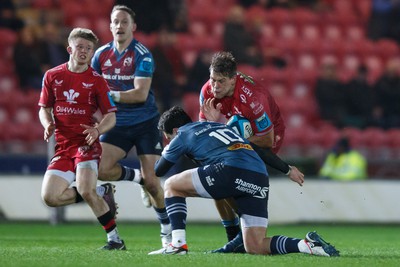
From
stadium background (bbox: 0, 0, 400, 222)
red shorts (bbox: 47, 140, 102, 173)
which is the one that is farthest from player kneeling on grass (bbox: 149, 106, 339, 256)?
stadium background (bbox: 0, 0, 400, 222)

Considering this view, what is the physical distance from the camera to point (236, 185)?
332 inches

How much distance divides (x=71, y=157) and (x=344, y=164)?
750 cm

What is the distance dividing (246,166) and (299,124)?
986 cm

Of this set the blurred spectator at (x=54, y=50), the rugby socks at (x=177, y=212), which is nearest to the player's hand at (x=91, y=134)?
the rugby socks at (x=177, y=212)

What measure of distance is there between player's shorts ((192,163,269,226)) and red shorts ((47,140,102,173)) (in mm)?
1322

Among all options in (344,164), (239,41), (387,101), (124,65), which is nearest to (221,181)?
(124,65)

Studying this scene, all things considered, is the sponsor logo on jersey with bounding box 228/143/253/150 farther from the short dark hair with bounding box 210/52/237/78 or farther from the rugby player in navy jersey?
the rugby player in navy jersey

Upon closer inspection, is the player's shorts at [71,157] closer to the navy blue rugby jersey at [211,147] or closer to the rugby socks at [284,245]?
the navy blue rugby jersey at [211,147]

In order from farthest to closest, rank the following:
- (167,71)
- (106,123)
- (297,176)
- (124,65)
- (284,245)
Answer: (167,71), (124,65), (106,123), (297,176), (284,245)

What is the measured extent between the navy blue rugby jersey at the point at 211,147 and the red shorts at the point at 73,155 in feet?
3.83

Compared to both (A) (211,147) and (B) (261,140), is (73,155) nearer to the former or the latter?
(A) (211,147)

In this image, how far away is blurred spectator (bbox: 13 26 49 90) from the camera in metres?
16.5

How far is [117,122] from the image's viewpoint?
1046cm

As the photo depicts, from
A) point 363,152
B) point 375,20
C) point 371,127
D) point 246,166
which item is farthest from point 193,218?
point 375,20
